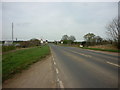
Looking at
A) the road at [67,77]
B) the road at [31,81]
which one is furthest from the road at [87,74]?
the road at [31,81]

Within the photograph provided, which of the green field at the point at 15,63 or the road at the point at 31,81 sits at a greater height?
the road at the point at 31,81

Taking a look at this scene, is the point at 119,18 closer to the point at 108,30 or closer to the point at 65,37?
the point at 108,30

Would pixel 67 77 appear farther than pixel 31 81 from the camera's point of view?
Yes

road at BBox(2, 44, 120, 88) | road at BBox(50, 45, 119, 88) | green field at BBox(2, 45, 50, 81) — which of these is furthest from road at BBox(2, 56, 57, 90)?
green field at BBox(2, 45, 50, 81)

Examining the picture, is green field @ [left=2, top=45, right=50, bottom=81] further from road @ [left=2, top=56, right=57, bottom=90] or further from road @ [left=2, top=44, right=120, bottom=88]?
road @ [left=2, top=56, right=57, bottom=90]

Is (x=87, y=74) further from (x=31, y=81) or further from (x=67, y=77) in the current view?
(x=31, y=81)

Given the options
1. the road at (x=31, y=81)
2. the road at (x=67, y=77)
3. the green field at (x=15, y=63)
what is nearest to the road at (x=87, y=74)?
the road at (x=67, y=77)

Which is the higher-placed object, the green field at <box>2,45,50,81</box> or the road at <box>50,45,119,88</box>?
the road at <box>50,45,119,88</box>

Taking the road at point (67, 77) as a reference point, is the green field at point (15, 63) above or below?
below

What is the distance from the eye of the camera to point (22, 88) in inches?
187

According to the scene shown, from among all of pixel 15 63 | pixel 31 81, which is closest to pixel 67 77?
pixel 31 81

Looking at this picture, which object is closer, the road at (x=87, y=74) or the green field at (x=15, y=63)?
the road at (x=87, y=74)

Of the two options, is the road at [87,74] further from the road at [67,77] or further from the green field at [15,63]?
the green field at [15,63]

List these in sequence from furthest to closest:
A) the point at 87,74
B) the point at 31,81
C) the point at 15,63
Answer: the point at 15,63, the point at 87,74, the point at 31,81
